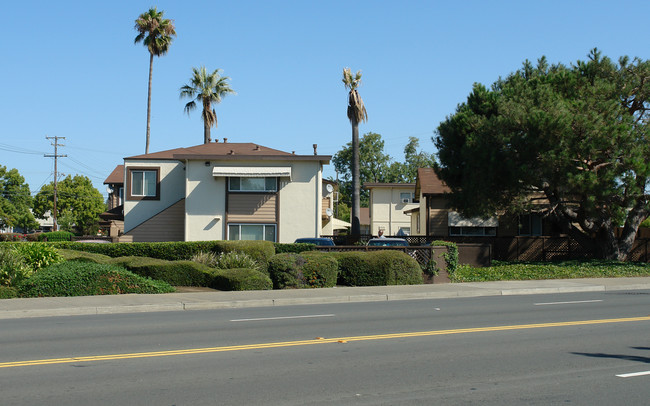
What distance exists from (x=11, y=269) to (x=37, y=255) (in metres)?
1.71

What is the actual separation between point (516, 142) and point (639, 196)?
6.13 meters

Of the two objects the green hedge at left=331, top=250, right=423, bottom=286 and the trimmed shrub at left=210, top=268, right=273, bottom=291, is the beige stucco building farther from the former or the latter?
the trimmed shrub at left=210, top=268, right=273, bottom=291

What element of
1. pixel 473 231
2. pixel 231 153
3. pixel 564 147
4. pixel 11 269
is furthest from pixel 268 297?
pixel 473 231

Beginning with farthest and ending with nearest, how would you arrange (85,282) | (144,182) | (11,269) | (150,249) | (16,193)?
(16,193) < (144,182) < (150,249) < (85,282) < (11,269)

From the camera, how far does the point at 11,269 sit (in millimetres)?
17281

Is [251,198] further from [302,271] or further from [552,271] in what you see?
[552,271]

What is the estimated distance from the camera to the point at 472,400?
652cm

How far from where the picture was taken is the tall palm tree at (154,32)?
162 feet

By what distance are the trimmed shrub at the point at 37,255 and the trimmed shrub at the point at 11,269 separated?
0.81m

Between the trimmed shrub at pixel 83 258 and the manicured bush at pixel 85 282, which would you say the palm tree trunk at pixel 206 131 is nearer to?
the trimmed shrub at pixel 83 258

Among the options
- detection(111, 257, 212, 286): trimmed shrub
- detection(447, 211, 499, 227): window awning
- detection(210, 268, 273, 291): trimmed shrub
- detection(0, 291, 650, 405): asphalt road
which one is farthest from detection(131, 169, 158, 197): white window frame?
detection(0, 291, 650, 405): asphalt road

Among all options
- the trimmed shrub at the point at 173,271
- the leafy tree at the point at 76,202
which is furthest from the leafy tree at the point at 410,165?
the trimmed shrub at the point at 173,271

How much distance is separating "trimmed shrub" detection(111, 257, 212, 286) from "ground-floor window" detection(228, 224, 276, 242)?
14.0 m

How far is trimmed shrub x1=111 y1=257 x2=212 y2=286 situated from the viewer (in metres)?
19.3
